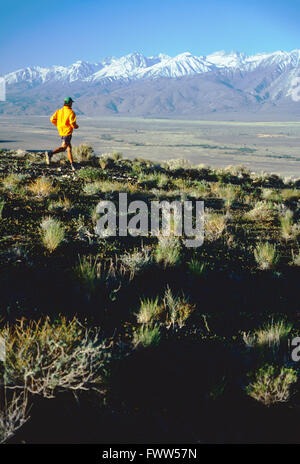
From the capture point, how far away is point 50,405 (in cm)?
273

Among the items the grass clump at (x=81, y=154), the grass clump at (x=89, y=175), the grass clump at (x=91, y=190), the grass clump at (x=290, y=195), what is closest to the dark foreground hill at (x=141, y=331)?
the grass clump at (x=91, y=190)

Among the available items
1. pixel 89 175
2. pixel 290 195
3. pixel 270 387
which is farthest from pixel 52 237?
pixel 290 195

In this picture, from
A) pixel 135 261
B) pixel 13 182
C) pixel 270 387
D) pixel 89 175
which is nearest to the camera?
pixel 270 387

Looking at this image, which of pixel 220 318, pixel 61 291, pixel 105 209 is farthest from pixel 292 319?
pixel 105 209

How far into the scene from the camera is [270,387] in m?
3.10

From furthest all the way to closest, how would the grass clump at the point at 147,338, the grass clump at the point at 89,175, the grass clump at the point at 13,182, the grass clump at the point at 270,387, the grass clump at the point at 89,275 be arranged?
the grass clump at the point at 89,175, the grass clump at the point at 13,182, the grass clump at the point at 89,275, the grass clump at the point at 147,338, the grass clump at the point at 270,387

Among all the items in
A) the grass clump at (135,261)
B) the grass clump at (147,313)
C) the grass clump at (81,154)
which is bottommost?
the grass clump at (147,313)

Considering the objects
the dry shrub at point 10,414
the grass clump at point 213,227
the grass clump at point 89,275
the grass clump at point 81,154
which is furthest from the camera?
the grass clump at point 81,154

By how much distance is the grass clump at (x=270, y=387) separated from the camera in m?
3.07

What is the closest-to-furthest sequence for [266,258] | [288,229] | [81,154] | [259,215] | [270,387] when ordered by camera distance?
[270,387]
[266,258]
[288,229]
[259,215]
[81,154]

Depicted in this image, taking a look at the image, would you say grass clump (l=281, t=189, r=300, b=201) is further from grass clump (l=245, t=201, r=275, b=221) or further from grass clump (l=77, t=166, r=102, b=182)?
grass clump (l=77, t=166, r=102, b=182)

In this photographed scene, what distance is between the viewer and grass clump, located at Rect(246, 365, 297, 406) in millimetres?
3066

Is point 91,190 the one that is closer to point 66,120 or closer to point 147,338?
point 66,120

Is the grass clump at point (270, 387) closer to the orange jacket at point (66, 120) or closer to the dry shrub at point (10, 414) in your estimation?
the dry shrub at point (10, 414)
